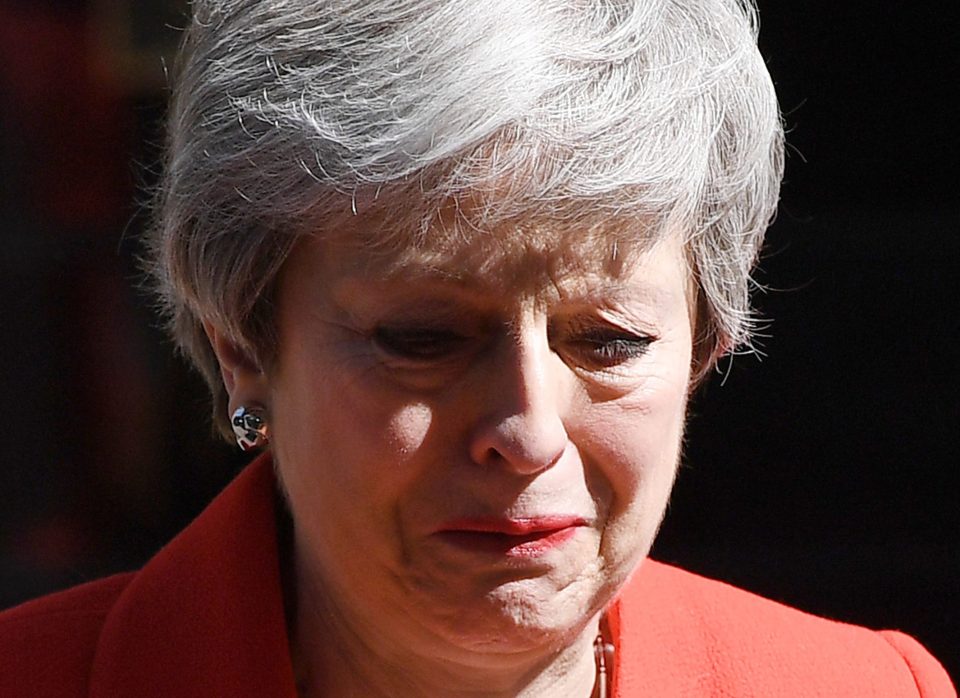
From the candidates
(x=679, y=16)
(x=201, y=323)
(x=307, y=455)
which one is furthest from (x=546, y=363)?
(x=201, y=323)

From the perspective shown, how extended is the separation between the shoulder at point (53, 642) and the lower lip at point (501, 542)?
1.97 feet

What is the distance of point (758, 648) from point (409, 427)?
749 mm

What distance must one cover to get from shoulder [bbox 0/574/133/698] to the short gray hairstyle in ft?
1.62

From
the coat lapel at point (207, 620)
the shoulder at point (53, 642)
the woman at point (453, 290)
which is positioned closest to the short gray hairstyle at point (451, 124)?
the woman at point (453, 290)

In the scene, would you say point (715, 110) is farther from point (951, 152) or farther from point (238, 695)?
point (951, 152)

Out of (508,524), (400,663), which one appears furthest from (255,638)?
(508,524)

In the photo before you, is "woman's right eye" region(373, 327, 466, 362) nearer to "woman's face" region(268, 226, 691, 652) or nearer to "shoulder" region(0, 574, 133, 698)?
"woman's face" region(268, 226, 691, 652)

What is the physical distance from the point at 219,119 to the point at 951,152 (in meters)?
2.87

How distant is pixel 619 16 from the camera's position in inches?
68.7

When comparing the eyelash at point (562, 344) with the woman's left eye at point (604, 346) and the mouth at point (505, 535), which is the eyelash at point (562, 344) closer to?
the woman's left eye at point (604, 346)

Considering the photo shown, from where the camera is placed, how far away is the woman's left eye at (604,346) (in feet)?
5.76

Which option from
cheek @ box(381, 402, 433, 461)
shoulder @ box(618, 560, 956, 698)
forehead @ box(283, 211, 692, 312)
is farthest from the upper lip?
shoulder @ box(618, 560, 956, 698)

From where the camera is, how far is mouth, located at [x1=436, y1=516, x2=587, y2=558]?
5.64 ft

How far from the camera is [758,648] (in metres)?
2.16
